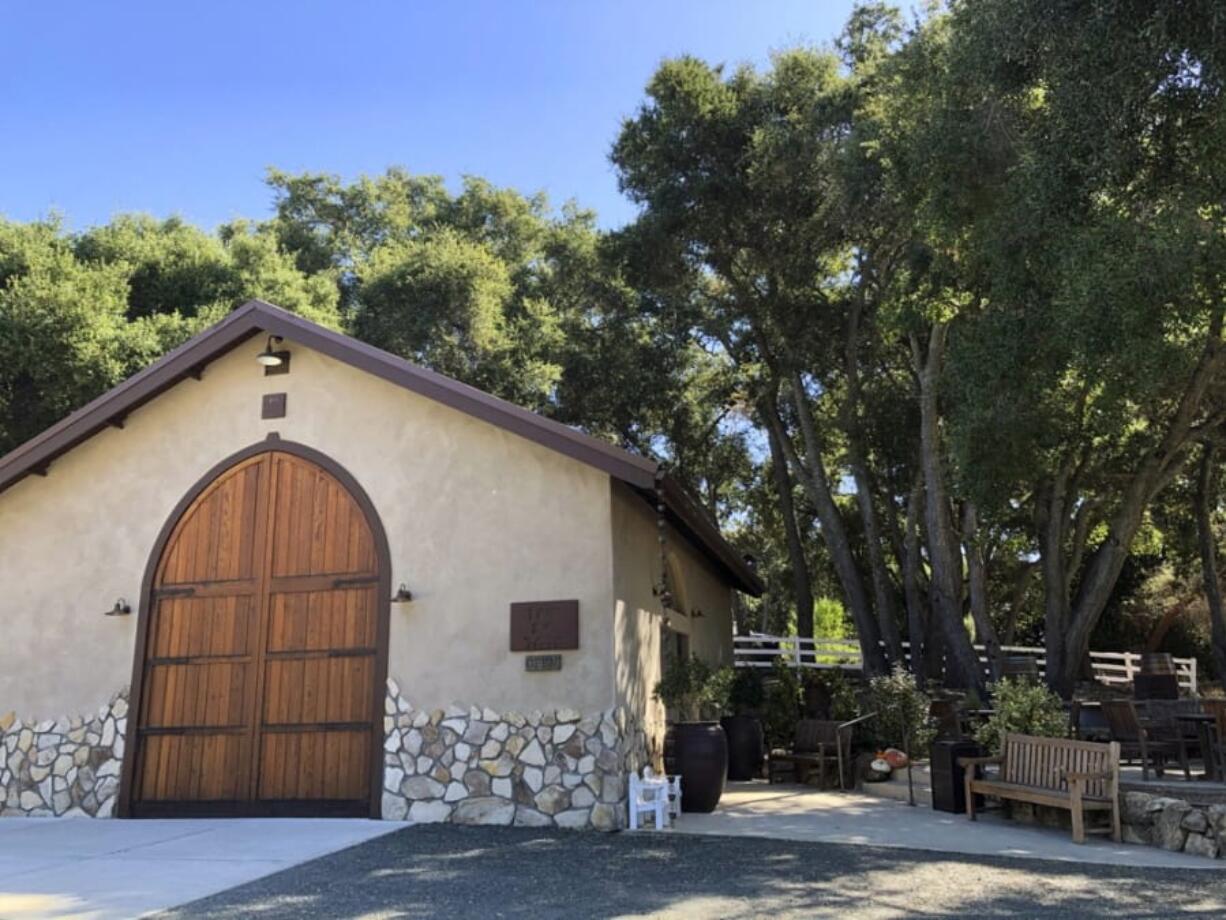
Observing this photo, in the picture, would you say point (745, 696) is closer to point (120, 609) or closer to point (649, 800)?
point (649, 800)

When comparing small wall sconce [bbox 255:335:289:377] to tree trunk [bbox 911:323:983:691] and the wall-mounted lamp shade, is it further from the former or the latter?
tree trunk [bbox 911:323:983:691]

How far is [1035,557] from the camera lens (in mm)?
25266

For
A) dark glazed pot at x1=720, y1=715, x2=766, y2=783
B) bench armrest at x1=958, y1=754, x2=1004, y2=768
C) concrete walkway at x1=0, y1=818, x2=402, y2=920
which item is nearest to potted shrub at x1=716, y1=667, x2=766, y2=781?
dark glazed pot at x1=720, y1=715, x2=766, y2=783

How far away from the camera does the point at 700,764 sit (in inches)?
356

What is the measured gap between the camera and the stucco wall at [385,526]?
885 centimetres

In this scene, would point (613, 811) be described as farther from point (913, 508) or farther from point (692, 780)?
point (913, 508)

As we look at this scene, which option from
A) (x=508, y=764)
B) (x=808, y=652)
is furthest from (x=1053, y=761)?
(x=808, y=652)

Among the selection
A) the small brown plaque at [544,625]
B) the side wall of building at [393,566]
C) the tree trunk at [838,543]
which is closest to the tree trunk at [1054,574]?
the tree trunk at [838,543]

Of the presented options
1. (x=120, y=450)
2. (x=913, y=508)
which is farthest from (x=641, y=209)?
(x=120, y=450)

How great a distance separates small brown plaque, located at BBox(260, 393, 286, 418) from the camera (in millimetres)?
10203

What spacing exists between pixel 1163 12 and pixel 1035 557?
20694 mm

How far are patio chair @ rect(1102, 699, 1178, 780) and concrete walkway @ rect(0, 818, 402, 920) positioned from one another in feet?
24.9

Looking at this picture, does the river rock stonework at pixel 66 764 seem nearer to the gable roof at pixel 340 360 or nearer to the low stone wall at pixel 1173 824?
the gable roof at pixel 340 360

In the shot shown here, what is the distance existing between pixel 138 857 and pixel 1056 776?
25.5 ft
